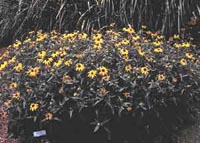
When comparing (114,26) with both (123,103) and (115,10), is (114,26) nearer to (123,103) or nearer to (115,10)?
(115,10)

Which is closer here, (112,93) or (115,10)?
(112,93)

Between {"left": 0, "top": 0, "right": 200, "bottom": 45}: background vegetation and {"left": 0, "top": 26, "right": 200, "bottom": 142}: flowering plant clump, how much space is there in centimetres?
88

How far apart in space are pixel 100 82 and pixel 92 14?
6.29 feet

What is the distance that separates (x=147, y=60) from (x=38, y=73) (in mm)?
976

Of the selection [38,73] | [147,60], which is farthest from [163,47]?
[38,73]

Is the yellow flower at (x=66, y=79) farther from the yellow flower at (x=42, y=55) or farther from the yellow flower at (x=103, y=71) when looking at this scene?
the yellow flower at (x=42, y=55)

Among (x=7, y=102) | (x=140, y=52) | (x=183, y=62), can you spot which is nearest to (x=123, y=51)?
(x=140, y=52)

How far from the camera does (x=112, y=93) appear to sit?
17.3 ft

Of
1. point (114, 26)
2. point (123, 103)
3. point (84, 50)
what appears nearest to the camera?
point (123, 103)

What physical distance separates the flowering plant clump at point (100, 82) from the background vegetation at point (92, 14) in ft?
2.90

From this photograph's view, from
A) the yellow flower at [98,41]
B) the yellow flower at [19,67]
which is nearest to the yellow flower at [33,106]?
the yellow flower at [19,67]

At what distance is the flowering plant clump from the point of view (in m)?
5.25

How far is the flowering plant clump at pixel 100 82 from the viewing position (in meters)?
5.25

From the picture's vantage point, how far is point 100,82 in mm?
5250
